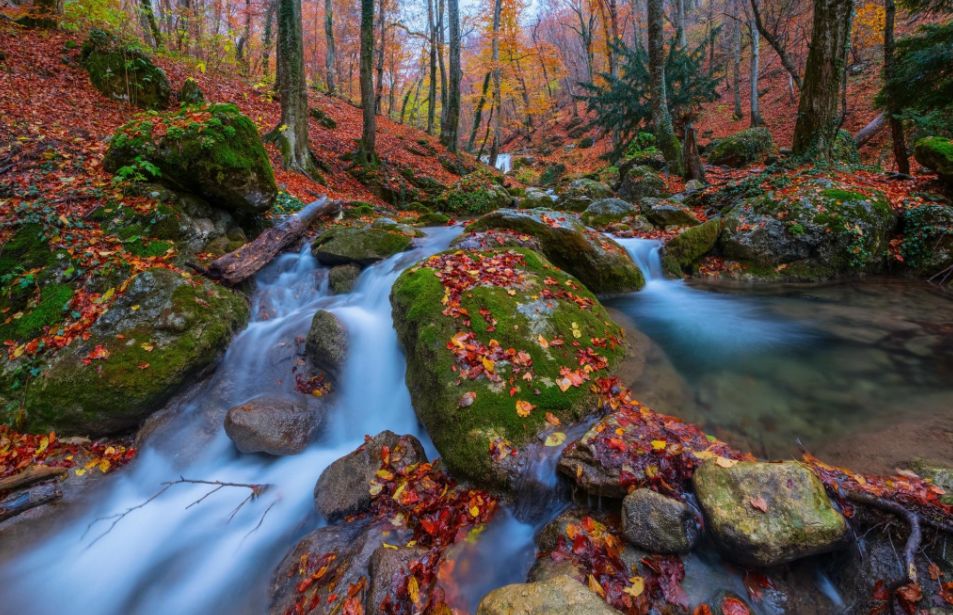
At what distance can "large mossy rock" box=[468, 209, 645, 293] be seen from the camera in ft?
22.2

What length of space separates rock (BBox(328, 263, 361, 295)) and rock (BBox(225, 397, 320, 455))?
2654mm

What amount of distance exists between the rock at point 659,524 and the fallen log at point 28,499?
485 cm

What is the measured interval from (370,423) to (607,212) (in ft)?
26.6

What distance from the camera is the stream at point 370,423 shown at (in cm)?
301

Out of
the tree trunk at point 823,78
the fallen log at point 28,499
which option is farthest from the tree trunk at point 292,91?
the tree trunk at point 823,78

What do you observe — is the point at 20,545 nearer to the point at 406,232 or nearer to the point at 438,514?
the point at 438,514

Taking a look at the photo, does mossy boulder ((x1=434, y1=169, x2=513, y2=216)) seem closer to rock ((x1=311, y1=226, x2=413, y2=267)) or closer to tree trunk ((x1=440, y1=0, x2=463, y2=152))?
rock ((x1=311, y1=226, x2=413, y2=267))

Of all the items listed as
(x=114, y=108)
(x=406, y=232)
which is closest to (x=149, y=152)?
(x=406, y=232)

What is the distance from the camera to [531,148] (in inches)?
1287

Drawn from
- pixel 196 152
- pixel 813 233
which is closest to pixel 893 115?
pixel 813 233

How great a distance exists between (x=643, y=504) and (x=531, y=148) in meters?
33.6

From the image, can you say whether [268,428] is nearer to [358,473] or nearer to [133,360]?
[358,473]

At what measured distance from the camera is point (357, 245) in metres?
7.02

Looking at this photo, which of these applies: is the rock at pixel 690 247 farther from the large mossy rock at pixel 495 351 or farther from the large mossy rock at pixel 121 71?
the large mossy rock at pixel 121 71
